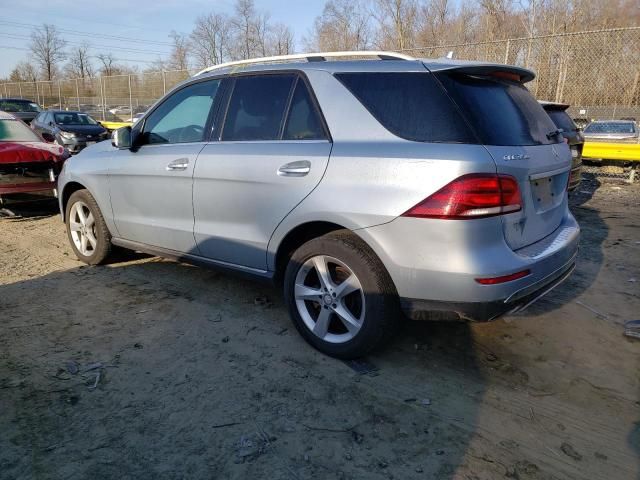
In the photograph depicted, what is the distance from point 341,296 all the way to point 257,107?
5.06 feet

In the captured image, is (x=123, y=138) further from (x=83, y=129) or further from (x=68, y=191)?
(x=83, y=129)

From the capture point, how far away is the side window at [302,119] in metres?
3.11

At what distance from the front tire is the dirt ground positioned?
55 centimetres

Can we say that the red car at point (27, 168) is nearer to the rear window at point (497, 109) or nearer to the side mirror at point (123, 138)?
the side mirror at point (123, 138)

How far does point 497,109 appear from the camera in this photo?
111 inches

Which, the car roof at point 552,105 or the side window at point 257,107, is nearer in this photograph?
the side window at point 257,107

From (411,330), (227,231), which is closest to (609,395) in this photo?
(411,330)

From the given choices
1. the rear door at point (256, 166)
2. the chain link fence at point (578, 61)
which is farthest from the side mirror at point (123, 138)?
the chain link fence at point (578, 61)

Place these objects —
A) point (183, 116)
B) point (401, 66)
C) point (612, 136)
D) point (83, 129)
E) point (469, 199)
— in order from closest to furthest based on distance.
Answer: point (469, 199)
point (401, 66)
point (183, 116)
point (612, 136)
point (83, 129)

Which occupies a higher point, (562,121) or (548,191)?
(562,121)

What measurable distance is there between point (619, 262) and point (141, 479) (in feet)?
16.5

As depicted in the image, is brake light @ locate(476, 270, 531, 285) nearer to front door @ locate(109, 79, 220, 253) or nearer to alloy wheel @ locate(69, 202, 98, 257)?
front door @ locate(109, 79, 220, 253)

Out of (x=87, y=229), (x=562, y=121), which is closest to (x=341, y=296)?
(x=87, y=229)

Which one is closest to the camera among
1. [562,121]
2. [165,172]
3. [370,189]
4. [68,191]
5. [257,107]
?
[370,189]
